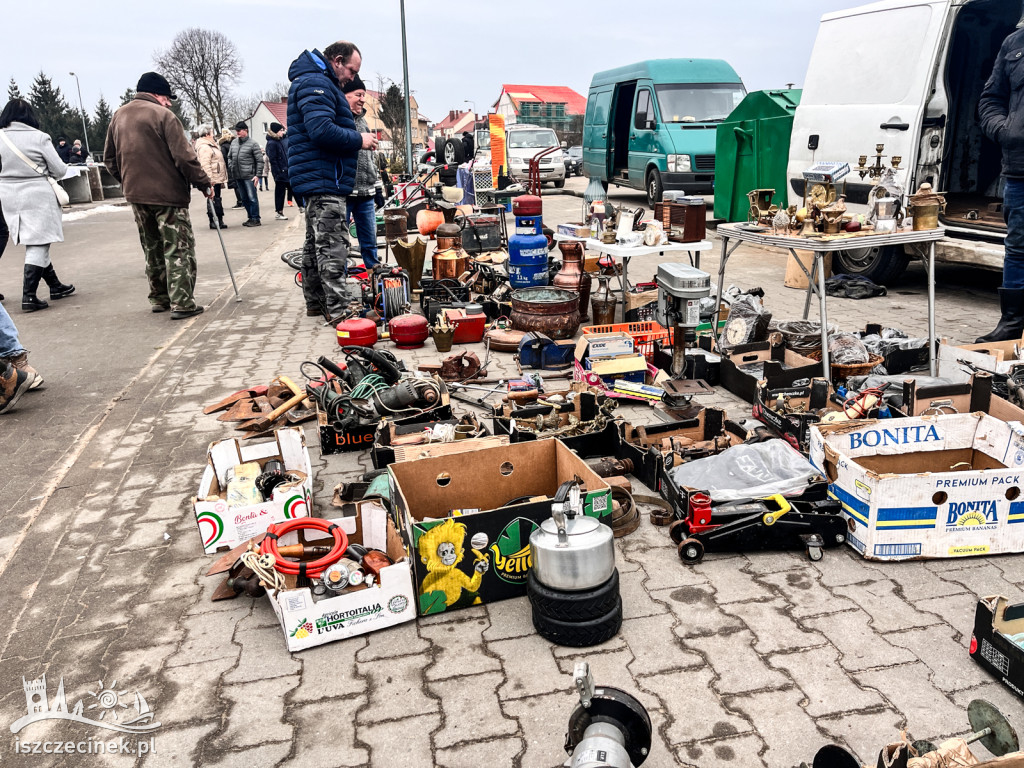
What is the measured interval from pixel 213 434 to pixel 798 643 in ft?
12.0

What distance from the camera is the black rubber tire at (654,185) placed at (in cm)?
1353

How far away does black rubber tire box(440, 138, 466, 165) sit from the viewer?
20.3 meters

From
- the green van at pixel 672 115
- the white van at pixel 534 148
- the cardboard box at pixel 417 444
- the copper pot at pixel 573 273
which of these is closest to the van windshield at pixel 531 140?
the white van at pixel 534 148

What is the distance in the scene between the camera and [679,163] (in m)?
13.1

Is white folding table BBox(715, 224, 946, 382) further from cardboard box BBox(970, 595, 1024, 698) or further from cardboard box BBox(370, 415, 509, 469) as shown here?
cardboard box BBox(970, 595, 1024, 698)

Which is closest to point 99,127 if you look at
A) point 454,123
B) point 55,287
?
point 454,123

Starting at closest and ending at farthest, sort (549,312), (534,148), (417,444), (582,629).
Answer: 1. (582,629)
2. (417,444)
3. (549,312)
4. (534,148)

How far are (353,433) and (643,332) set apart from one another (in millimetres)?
2296

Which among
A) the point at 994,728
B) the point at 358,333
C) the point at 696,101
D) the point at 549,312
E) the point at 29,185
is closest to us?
the point at 994,728

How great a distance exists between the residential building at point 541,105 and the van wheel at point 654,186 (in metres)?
32.7

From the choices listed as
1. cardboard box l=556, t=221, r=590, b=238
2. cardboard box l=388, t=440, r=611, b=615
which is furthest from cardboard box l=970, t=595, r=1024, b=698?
cardboard box l=556, t=221, r=590, b=238

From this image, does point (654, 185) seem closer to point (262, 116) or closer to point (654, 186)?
point (654, 186)

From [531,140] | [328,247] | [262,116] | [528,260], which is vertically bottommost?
[528,260]

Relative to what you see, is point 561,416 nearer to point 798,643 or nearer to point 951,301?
point 798,643
